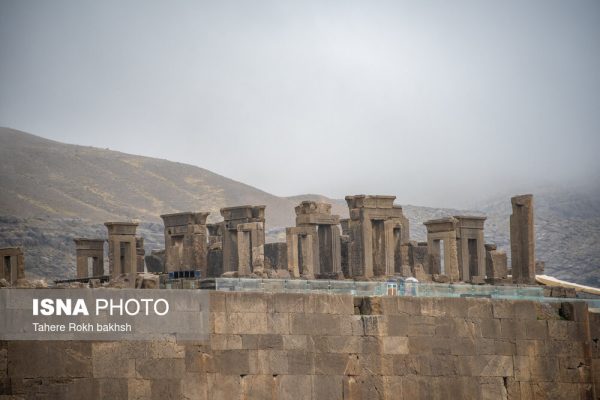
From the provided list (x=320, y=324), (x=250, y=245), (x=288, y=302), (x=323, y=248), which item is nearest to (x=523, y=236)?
(x=250, y=245)

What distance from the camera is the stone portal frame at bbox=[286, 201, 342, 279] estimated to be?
61.6 m

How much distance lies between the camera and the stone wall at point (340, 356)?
95.5ft

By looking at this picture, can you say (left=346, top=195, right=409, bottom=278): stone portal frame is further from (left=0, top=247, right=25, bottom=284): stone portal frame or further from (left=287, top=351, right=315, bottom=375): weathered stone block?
(left=287, top=351, right=315, bottom=375): weathered stone block

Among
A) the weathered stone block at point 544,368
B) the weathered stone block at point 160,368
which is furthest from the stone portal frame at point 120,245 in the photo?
the weathered stone block at point 160,368

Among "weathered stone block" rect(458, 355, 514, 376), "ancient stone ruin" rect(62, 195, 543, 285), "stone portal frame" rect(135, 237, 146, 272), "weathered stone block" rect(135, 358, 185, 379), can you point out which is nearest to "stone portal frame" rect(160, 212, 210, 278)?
"ancient stone ruin" rect(62, 195, 543, 285)

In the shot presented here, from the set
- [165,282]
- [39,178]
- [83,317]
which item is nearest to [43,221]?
[39,178]

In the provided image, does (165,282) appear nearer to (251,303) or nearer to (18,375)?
(251,303)

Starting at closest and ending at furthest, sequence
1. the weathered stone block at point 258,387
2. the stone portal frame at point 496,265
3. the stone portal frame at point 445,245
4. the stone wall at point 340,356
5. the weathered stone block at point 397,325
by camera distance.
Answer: the stone wall at point 340,356, the weathered stone block at point 258,387, the weathered stone block at point 397,325, the stone portal frame at point 445,245, the stone portal frame at point 496,265

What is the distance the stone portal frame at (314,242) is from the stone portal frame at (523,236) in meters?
8.15

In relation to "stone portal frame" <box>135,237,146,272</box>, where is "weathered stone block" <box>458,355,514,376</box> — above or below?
below

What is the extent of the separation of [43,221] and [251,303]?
80.3 meters

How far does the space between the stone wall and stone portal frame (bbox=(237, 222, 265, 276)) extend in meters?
24.8

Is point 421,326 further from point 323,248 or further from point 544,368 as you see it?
point 323,248

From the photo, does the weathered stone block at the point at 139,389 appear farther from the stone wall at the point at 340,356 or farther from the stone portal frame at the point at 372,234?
the stone portal frame at the point at 372,234
